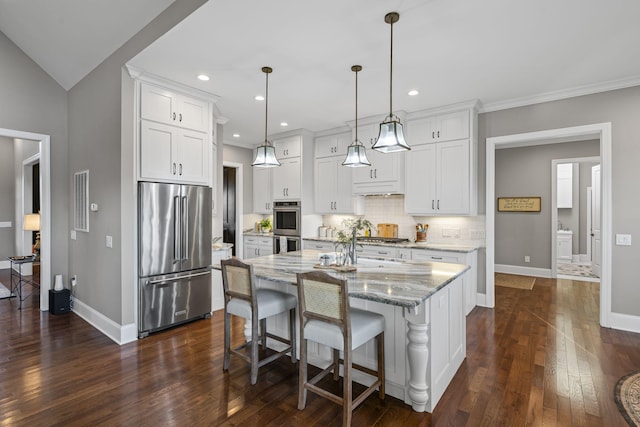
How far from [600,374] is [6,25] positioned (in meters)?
7.19

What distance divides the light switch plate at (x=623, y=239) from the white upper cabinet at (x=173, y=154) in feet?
16.1

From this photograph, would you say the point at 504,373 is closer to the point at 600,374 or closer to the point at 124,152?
the point at 600,374

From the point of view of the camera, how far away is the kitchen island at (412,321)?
212cm

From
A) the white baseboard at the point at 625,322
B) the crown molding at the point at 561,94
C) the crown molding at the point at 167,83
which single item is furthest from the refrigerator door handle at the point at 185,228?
the white baseboard at the point at 625,322

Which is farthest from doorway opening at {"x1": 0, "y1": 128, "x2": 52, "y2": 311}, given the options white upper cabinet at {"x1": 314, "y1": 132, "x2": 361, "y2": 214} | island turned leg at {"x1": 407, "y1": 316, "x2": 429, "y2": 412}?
island turned leg at {"x1": 407, "y1": 316, "x2": 429, "y2": 412}

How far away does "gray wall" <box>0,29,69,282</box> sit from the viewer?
4.12 metres

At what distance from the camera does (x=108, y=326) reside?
3.58 metres

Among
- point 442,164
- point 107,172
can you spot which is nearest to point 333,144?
point 442,164

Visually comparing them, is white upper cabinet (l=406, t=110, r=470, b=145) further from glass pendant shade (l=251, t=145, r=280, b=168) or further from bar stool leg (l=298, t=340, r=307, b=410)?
bar stool leg (l=298, t=340, r=307, b=410)

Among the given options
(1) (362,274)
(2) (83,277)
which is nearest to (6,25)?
(2) (83,277)

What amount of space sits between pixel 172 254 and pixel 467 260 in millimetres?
3632

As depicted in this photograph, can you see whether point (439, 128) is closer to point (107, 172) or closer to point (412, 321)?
point (412, 321)

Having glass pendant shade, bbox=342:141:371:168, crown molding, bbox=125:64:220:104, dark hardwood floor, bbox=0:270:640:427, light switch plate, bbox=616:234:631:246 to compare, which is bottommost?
dark hardwood floor, bbox=0:270:640:427

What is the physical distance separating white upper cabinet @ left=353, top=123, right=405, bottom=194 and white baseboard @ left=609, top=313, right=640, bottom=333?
2.92 metres
